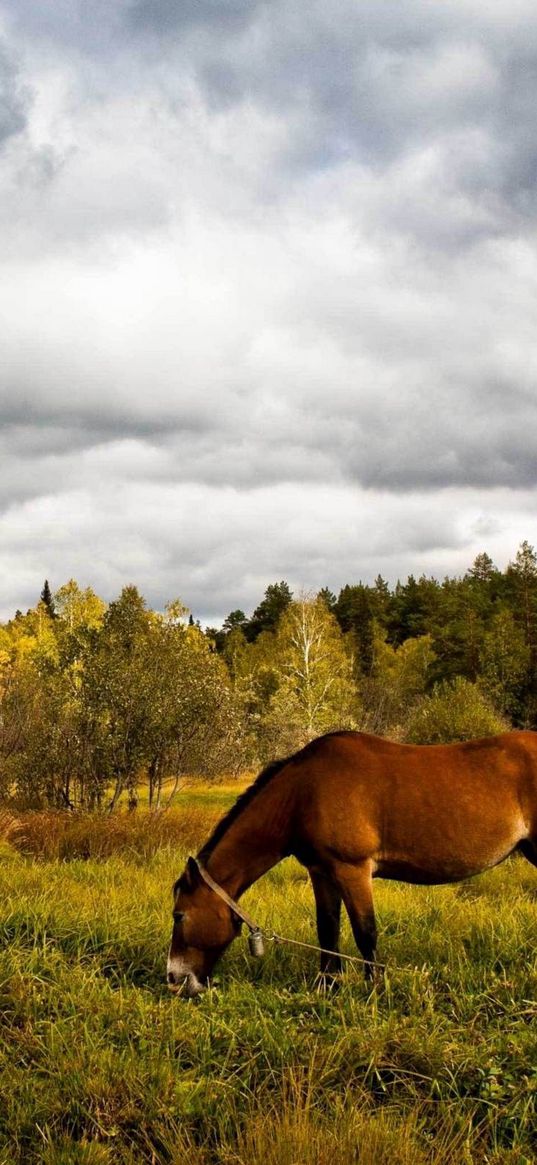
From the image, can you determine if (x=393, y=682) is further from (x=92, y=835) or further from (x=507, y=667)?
(x=92, y=835)

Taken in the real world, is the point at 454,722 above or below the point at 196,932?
above

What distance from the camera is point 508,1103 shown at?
4.26 m

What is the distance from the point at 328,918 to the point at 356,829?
71 cm

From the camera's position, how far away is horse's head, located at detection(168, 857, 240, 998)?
570 cm

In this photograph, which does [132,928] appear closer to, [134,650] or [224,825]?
[224,825]

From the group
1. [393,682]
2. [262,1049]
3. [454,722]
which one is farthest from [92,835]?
[393,682]

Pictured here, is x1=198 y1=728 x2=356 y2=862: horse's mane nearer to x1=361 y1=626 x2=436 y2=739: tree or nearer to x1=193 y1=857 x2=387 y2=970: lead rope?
x1=193 y1=857 x2=387 y2=970: lead rope

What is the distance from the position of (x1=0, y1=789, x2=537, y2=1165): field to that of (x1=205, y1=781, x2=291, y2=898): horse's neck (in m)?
0.69

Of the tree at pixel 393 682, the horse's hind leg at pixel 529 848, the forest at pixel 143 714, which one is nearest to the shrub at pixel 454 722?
the forest at pixel 143 714

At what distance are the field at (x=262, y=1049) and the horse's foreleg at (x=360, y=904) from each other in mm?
211

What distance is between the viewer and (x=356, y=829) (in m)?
5.89

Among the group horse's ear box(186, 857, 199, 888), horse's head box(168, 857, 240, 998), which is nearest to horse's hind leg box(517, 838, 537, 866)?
horse's head box(168, 857, 240, 998)

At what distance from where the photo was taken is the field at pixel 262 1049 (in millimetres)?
3955

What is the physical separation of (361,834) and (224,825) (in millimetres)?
1024
